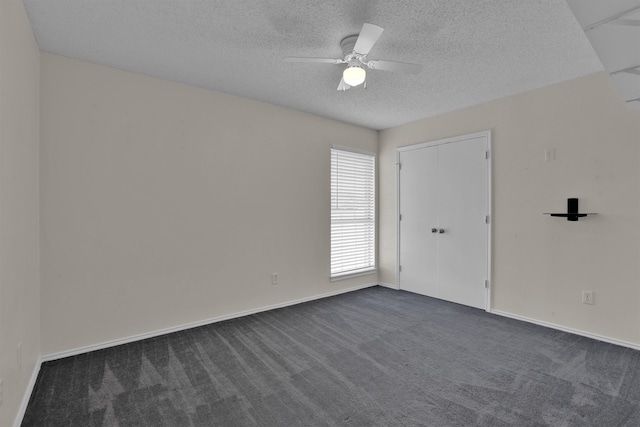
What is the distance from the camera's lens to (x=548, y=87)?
3289mm

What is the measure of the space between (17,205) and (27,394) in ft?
4.11

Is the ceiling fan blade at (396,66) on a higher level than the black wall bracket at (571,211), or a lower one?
higher

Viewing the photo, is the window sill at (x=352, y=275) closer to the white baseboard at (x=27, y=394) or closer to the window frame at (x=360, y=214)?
the window frame at (x=360, y=214)

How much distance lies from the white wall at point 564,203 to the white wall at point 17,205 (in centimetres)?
431

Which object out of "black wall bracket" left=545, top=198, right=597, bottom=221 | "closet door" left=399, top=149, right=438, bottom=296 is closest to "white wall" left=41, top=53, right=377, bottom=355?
"closet door" left=399, top=149, right=438, bottom=296

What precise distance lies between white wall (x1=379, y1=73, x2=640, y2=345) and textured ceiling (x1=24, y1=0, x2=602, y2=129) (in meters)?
0.32

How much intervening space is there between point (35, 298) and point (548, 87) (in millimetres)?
5138

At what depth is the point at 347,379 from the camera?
228cm

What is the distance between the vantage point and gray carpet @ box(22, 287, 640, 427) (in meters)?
1.88

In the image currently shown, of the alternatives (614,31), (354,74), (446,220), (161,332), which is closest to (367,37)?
(354,74)

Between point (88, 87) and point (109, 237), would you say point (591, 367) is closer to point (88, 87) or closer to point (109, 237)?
point (109, 237)

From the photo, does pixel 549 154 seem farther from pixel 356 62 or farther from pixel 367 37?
pixel 367 37

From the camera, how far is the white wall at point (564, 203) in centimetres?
285

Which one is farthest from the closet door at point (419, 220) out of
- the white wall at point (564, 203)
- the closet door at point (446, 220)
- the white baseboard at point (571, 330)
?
the white baseboard at point (571, 330)
